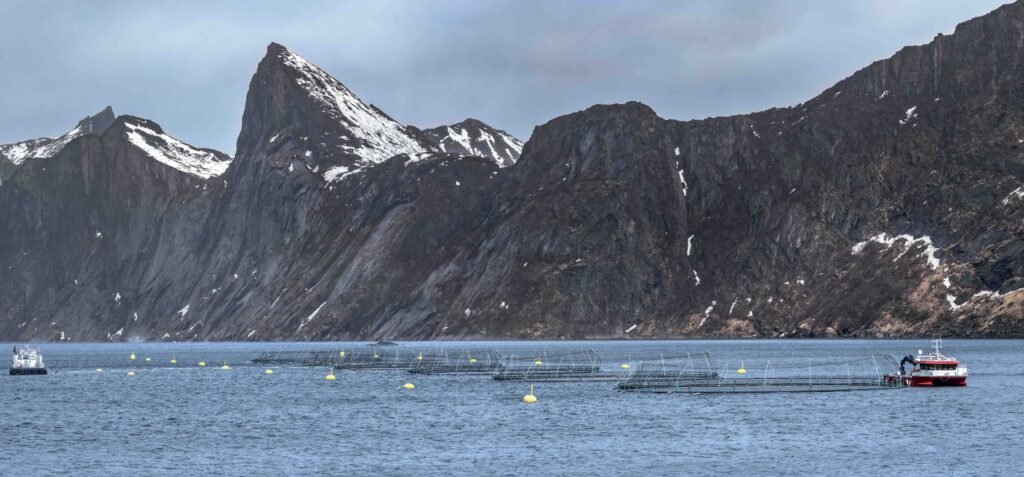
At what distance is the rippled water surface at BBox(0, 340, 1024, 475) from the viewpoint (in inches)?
3898

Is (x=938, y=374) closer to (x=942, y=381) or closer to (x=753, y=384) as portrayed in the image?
(x=942, y=381)

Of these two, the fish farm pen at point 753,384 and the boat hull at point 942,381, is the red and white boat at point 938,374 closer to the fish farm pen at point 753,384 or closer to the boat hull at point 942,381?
the boat hull at point 942,381

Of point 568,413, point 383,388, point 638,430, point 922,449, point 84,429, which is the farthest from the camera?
point 383,388

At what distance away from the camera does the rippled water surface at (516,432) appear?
99.0 metres

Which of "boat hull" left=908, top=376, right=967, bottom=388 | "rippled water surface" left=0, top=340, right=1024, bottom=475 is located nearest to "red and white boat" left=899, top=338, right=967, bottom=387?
"boat hull" left=908, top=376, right=967, bottom=388

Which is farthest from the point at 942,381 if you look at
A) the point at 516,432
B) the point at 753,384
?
the point at 516,432

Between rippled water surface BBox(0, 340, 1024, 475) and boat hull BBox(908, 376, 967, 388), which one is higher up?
boat hull BBox(908, 376, 967, 388)

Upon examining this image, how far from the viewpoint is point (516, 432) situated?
122500 mm

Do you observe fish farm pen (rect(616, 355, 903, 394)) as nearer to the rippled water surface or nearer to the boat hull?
the boat hull

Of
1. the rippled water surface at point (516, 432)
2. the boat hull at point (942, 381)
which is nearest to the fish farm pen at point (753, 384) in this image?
the boat hull at point (942, 381)

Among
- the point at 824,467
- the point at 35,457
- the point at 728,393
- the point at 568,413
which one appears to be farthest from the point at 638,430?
the point at 35,457

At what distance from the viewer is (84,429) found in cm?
12975

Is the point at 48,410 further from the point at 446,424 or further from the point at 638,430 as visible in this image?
the point at 638,430

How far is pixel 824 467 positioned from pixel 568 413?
46.8m
